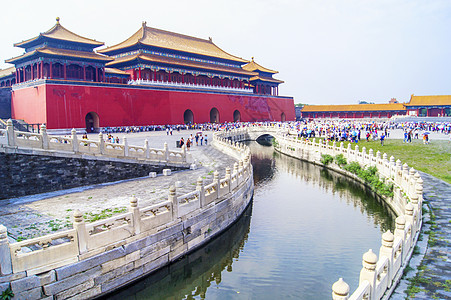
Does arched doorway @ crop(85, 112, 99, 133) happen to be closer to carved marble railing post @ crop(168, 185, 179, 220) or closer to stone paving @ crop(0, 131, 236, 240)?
stone paving @ crop(0, 131, 236, 240)

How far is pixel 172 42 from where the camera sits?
146 feet

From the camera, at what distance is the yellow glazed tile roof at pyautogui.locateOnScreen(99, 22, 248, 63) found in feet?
135

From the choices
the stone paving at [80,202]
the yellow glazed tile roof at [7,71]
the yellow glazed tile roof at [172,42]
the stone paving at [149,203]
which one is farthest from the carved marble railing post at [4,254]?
the yellow glazed tile roof at [7,71]

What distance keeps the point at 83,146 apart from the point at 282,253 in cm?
895

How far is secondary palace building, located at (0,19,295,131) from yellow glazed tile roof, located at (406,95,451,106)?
21.8 m

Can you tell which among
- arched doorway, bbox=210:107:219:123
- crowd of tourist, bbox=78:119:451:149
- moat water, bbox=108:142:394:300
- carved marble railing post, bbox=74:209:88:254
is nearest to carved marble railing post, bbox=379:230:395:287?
moat water, bbox=108:142:394:300

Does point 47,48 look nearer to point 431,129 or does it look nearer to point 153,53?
point 153,53

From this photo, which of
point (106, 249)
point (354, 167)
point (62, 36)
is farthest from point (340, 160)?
point (62, 36)

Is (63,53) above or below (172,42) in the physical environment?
below

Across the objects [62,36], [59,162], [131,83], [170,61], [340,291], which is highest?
[62,36]

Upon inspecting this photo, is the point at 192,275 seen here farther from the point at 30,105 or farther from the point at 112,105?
the point at 30,105

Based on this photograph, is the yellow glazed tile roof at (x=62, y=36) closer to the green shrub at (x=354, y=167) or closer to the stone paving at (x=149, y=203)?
the stone paving at (x=149, y=203)

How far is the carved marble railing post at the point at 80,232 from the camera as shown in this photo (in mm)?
6801

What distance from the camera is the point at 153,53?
40.5 meters
